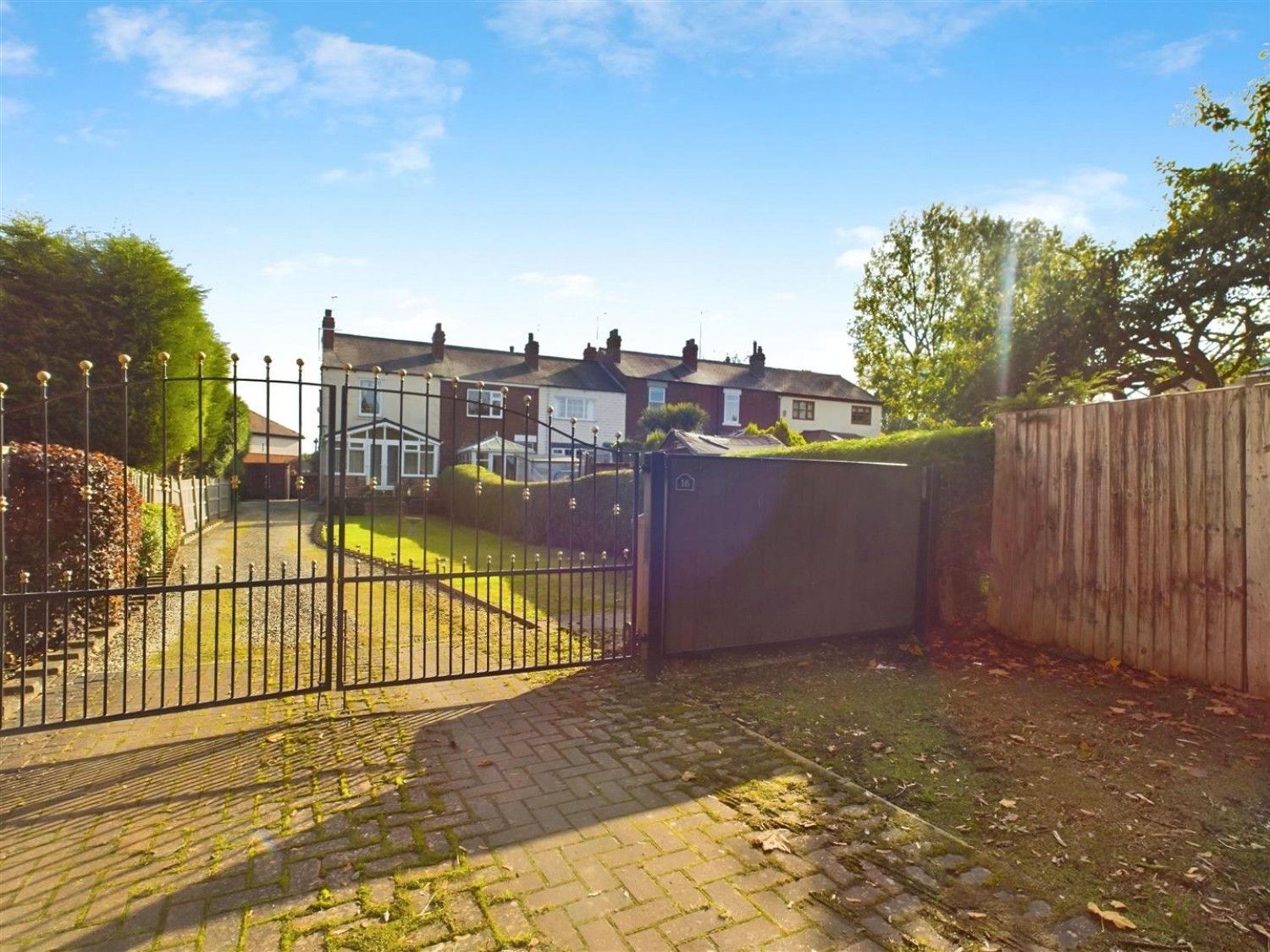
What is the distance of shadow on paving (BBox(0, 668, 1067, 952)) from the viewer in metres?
2.56

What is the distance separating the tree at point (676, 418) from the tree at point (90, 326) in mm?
17993

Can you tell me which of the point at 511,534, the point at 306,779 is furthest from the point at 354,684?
the point at 511,534

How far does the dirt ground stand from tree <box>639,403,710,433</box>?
22.9 meters

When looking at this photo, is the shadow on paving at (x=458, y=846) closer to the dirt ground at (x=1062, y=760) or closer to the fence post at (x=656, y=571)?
the dirt ground at (x=1062, y=760)

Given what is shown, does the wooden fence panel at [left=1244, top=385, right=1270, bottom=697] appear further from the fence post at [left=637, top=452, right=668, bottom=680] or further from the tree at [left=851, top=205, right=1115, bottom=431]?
the tree at [left=851, top=205, right=1115, bottom=431]

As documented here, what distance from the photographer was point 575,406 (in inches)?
1426

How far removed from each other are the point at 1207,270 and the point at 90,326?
22045mm

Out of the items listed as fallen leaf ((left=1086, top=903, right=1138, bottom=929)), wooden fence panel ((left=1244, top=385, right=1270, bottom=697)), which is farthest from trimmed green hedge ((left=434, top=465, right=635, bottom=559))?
fallen leaf ((left=1086, top=903, right=1138, bottom=929))

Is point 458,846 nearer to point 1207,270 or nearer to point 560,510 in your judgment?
point 560,510

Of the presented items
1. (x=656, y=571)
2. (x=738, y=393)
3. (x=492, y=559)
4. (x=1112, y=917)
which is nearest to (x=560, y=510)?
(x=492, y=559)

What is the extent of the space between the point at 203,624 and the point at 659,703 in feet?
19.6

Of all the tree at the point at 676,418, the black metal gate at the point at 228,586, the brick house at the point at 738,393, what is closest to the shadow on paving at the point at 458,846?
the black metal gate at the point at 228,586

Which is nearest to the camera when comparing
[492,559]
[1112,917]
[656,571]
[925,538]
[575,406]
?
[1112,917]

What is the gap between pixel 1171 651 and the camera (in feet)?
17.3
